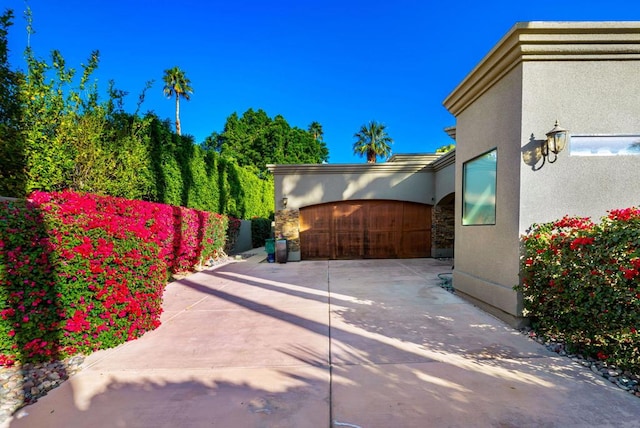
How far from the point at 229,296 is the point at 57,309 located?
9.49 ft

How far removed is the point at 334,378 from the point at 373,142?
3291 centimetres

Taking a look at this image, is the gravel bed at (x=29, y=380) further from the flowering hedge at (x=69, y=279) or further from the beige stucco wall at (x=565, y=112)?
the beige stucco wall at (x=565, y=112)

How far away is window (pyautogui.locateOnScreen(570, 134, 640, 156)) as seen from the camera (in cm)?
368

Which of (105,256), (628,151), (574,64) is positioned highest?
(574,64)

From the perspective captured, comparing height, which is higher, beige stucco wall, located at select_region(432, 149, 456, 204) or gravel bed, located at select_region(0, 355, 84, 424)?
beige stucco wall, located at select_region(432, 149, 456, 204)

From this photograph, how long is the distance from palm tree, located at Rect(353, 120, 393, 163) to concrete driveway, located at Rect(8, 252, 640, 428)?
30299mm

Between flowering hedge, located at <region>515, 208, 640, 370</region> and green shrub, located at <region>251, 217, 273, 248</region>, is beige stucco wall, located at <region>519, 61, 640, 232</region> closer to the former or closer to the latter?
flowering hedge, located at <region>515, 208, 640, 370</region>

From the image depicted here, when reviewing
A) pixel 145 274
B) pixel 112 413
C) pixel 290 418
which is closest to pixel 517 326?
pixel 290 418

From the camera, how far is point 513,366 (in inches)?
108

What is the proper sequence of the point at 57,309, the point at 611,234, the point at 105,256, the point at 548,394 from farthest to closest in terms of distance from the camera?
the point at 105,256 < the point at 57,309 < the point at 611,234 < the point at 548,394

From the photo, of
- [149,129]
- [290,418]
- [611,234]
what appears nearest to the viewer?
[290,418]

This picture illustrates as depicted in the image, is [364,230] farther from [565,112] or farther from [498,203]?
[565,112]

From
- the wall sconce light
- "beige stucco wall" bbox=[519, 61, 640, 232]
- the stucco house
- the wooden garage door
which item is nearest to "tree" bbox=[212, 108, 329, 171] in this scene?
the wooden garage door

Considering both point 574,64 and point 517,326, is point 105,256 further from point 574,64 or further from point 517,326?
point 574,64
